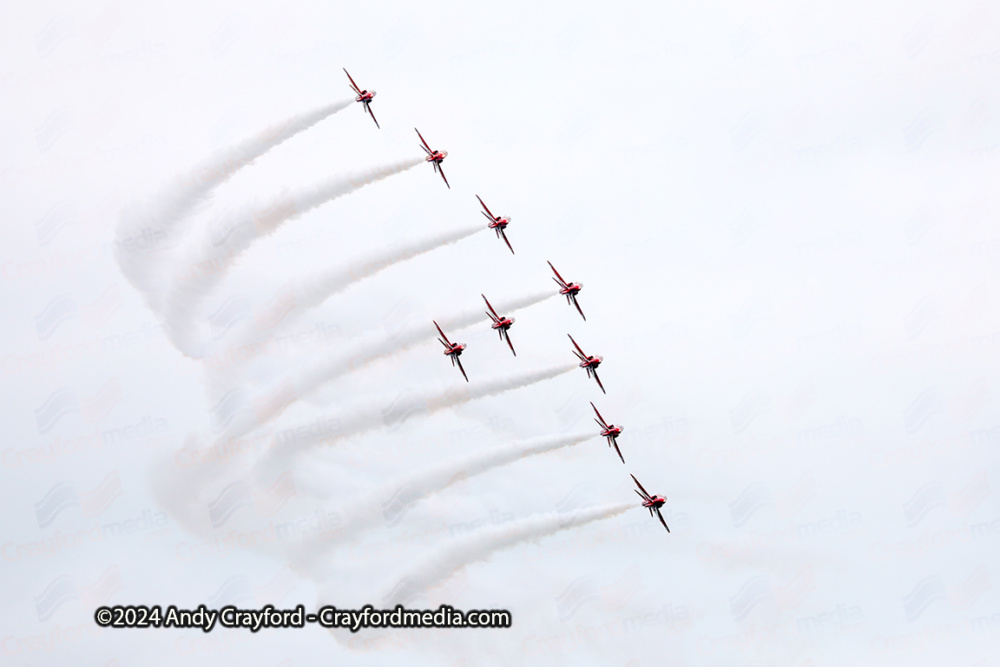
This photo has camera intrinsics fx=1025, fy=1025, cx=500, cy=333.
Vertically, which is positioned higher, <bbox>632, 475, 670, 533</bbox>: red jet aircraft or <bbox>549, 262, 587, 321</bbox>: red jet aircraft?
<bbox>549, 262, 587, 321</bbox>: red jet aircraft

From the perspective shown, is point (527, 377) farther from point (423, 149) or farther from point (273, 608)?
point (273, 608)

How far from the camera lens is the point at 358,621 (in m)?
71.5

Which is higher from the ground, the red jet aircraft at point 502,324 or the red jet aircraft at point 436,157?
the red jet aircraft at point 436,157

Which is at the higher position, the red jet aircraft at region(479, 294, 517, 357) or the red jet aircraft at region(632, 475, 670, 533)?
the red jet aircraft at region(479, 294, 517, 357)

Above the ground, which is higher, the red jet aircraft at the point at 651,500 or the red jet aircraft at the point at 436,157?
the red jet aircraft at the point at 436,157

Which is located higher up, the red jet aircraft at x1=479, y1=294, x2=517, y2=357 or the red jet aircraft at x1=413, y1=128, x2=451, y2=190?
the red jet aircraft at x1=413, y1=128, x2=451, y2=190

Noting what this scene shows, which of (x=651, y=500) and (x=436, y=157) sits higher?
(x=436, y=157)

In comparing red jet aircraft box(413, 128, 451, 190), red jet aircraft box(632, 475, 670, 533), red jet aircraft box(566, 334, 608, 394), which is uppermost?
red jet aircraft box(413, 128, 451, 190)

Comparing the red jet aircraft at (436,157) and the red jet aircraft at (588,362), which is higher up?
the red jet aircraft at (436,157)

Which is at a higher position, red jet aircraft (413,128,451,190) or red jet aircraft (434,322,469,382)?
red jet aircraft (413,128,451,190)

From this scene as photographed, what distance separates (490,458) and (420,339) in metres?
9.45

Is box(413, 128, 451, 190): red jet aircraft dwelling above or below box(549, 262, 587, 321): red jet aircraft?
above

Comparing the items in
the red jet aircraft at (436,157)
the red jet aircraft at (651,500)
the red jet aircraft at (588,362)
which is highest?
the red jet aircraft at (436,157)

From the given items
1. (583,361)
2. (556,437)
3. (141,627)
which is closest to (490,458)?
(556,437)
